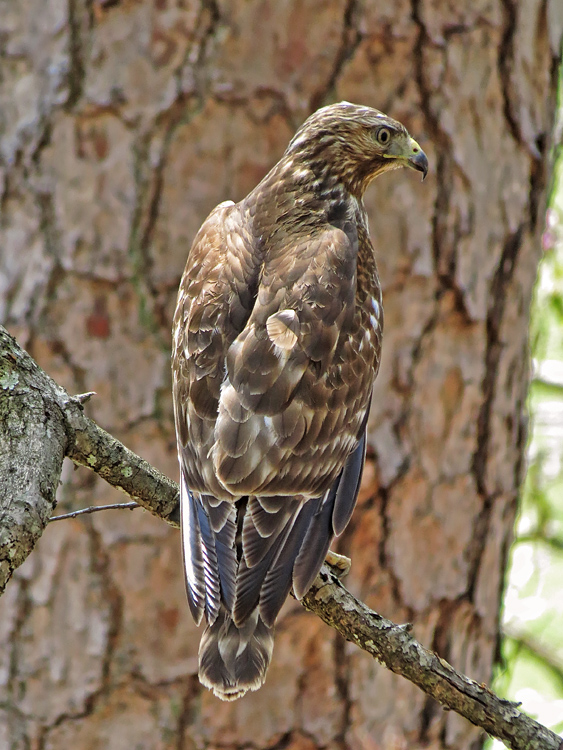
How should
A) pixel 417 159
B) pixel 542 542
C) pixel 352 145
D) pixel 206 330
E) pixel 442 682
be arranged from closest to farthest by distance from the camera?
1. pixel 442 682
2. pixel 206 330
3. pixel 417 159
4. pixel 352 145
5. pixel 542 542

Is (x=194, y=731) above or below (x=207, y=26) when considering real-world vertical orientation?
below

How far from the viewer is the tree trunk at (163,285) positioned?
3.62 meters

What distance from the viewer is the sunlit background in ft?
17.1

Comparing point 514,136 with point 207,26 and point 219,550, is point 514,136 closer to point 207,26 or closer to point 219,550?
point 207,26

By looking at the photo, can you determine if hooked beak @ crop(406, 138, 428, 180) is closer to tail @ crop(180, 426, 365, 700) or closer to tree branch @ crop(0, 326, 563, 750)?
tail @ crop(180, 426, 365, 700)

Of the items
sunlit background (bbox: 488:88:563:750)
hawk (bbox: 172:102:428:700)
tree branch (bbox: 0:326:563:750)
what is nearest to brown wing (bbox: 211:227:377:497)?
hawk (bbox: 172:102:428:700)

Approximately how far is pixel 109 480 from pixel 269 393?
1.90ft

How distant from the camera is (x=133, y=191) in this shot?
3.64 meters

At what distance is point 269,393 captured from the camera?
2.69 m

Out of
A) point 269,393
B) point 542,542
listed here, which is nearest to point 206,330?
point 269,393

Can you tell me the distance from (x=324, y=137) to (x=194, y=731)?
2186mm

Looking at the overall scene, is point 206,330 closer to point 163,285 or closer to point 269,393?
point 269,393

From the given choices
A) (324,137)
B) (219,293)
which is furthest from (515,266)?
(219,293)

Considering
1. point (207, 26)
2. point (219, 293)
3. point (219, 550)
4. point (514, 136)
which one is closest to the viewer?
point (219, 550)
